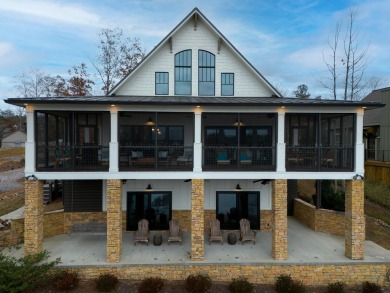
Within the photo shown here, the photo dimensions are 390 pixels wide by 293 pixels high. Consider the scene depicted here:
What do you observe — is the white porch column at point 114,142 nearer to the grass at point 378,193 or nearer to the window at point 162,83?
the window at point 162,83

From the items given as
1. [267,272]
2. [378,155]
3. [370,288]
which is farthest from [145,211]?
[378,155]

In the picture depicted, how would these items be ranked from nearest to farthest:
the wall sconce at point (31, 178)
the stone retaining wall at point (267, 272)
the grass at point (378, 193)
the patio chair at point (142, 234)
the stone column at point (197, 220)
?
1. the stone retaining wall at point (267, 272)
2. the stone column at point (197, 220)
3. the wall sconce at point (31, 178)
4. the patio chair at point (142, 234)
5. the grass at point (378, 193)

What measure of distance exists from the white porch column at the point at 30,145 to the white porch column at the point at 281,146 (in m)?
10.3

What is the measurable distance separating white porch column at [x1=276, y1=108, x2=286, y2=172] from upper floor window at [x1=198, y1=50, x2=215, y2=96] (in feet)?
14.4

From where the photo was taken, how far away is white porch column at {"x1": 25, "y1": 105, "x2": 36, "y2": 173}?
11.1 m

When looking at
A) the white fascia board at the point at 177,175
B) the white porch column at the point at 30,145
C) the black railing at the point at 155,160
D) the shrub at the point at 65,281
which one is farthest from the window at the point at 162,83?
the shrub at the point at 65,281

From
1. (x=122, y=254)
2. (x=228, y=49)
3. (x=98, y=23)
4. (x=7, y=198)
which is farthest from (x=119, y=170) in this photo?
(x=98, y=23)

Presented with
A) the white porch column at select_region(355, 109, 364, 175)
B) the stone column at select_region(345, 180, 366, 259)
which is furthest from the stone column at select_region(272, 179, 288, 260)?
the white porch column at select_region(355, 109, 364, 175)

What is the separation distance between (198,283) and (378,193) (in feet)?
52.9

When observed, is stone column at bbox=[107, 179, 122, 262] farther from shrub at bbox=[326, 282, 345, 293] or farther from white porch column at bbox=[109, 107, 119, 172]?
shrub at bbox=[326, 282, 345, 293]

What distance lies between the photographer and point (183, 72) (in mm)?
14555

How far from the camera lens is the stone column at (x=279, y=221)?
36.4ft

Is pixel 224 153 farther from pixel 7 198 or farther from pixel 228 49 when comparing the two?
pixel 7 198

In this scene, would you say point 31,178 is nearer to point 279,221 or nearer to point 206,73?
point 206,73
